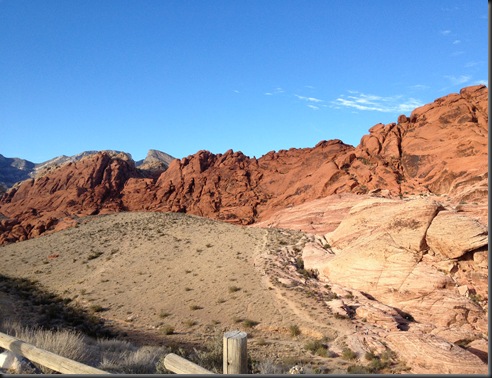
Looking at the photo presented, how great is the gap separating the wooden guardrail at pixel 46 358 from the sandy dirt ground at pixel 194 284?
832 cm

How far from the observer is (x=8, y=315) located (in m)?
16.4

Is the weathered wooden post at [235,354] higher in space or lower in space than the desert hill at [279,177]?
lower

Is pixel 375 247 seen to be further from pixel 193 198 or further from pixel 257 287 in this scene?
pixel 193 198

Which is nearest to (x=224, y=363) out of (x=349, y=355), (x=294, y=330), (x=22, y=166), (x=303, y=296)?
(x=349, y=355)

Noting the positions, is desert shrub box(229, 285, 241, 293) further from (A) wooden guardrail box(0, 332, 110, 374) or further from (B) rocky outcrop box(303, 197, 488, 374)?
(A) wooden guardrail box(0, 332, 110, 374)

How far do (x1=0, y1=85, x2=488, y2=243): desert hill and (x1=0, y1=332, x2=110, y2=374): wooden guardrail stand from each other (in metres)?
26.8

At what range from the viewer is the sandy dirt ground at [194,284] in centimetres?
1595

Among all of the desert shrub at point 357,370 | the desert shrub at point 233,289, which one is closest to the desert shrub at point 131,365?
the desert shrub at point 357,370

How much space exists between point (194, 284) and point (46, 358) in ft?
57.7

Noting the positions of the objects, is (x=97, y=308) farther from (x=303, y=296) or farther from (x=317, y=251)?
(x=317, y=251)

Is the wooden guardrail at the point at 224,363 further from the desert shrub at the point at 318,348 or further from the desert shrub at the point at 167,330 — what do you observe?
the desert shrub at the point at 167,330

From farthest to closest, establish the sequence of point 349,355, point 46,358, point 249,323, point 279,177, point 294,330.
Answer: point 279,177
point 249,323
point 294,330
point 349,355
point 46,358

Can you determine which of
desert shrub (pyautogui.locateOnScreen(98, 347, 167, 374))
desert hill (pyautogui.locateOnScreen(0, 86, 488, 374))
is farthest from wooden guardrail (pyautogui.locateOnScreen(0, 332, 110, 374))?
desert hill (pyautogui.locateOnScreen(0, 86, 488, 374))

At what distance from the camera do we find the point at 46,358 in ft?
19.0
